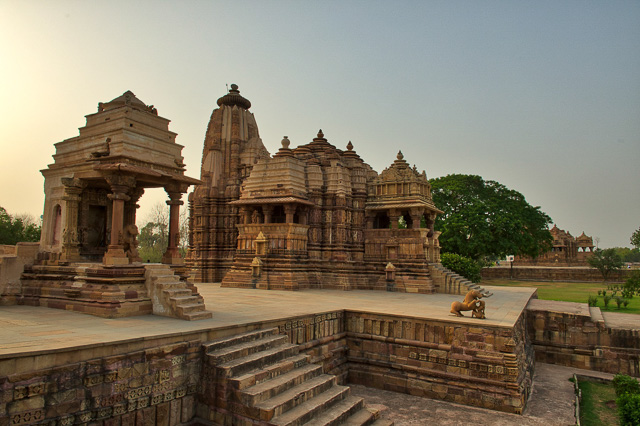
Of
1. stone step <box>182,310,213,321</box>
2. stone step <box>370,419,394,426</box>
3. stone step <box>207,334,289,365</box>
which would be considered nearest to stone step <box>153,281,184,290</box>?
stone step <box>182,310,213,321</box>

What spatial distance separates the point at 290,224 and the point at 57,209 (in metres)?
9.16

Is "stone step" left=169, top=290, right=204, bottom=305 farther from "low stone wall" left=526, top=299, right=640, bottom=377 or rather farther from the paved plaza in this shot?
"low stone wall" left=526, top=299, right=640, bottom=377

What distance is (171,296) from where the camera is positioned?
8625 millimetres

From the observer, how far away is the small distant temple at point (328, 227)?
18031mm

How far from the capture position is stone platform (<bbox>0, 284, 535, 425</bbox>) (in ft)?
16.5

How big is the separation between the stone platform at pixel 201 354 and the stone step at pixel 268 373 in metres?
0.61

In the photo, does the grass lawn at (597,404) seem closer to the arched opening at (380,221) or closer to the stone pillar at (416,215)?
the stone pillar at (416,215)

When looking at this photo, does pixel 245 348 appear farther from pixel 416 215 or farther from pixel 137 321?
pixel 416 215

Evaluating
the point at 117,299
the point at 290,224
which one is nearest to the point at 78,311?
the point at 117,299

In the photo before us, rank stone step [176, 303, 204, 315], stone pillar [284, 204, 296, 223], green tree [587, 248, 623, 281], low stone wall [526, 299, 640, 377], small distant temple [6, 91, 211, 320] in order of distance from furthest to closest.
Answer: green tree [587, 248, 623, 281], stone pillar [284, 204, 296, 223], low stone wall [526, 299, 640, 377], small distant temple [6, 91, 211, 320], stone step [176, 303, 204, 315]

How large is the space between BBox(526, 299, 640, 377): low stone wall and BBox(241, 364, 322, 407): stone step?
9.35 metres

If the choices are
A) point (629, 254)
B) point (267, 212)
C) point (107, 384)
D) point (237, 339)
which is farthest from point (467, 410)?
point (629, 254)

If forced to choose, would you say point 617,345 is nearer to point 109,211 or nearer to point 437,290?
point 437,290

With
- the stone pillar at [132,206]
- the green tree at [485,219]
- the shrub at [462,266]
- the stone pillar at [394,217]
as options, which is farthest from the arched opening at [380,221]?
the stone pillar at [132,206]
